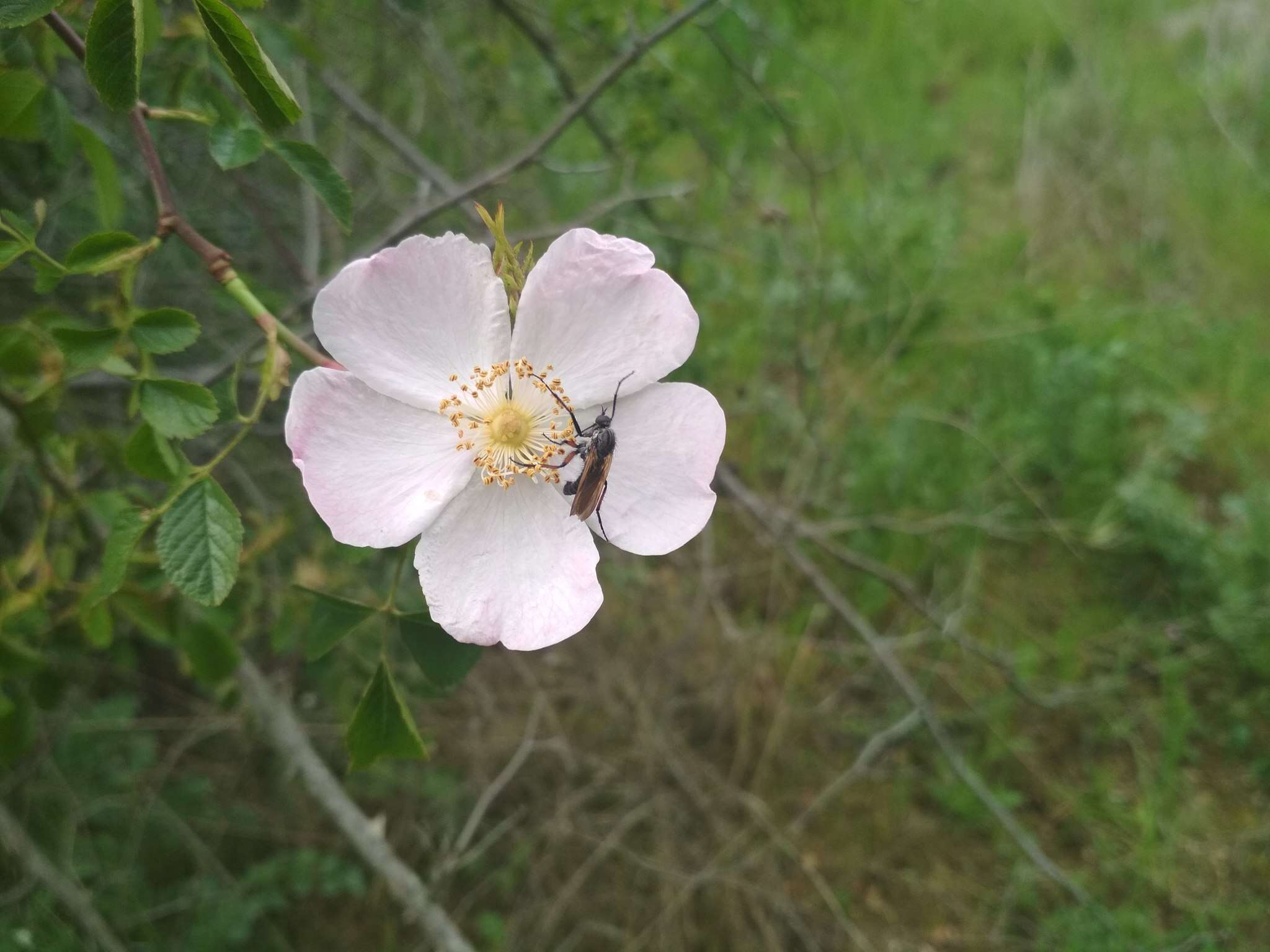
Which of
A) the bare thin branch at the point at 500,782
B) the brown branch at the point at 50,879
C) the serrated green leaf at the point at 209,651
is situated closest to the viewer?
the serrated green leaf at the point at 209,651

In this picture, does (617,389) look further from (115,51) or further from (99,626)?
(99,626)

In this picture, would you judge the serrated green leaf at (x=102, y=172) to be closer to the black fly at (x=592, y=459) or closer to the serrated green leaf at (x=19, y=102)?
the serrated green leaf at (x=19, y=102)

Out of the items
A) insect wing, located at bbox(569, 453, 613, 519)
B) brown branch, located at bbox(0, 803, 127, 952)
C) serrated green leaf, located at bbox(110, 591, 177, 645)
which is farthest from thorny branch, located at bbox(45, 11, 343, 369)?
brown branch, located at bbox(0, 803, 127, 952)

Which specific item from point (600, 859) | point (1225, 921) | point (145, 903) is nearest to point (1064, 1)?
point (1225, 921)

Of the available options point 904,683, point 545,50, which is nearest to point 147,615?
point 545,50

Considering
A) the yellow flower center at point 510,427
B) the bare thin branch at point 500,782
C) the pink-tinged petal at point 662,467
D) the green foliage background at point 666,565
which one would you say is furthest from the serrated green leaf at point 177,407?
the bare thin branch at point 500,782

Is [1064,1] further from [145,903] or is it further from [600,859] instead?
[145,903]
